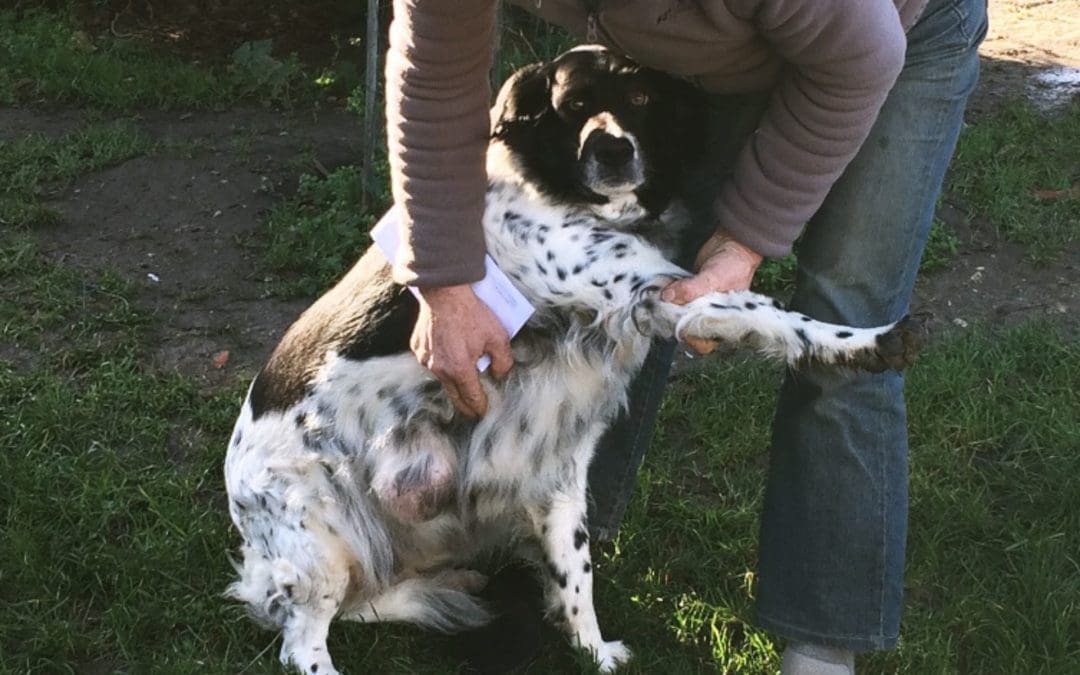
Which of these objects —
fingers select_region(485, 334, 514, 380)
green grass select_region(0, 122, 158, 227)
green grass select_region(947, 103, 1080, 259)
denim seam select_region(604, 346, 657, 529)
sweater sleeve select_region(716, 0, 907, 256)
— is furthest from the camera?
green grass select_region(0, 122, 158, 227)

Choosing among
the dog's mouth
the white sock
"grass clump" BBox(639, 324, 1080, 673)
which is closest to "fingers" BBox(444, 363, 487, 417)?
the dog's mouth

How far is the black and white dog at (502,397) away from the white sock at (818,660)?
443mm

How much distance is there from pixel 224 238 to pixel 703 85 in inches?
117

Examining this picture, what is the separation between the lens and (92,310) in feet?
13.9

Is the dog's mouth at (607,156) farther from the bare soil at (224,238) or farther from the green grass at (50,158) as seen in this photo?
the green grass at (50,158)

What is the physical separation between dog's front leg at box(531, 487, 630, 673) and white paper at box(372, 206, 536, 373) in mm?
539

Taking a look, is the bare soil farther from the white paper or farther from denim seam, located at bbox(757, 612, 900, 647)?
denim seam, located at bbox(757, 612, 900, 647)

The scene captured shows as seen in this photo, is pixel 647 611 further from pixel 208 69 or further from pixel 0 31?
pixel 0 31

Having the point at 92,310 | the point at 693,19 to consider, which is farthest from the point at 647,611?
the point at 92,310

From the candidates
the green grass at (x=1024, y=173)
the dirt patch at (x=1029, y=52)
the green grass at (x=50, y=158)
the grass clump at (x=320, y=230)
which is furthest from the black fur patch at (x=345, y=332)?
the dirt patch at (x=1029, y=52)

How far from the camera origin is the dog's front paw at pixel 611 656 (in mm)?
2730

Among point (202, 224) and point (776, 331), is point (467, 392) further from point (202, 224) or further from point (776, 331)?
point (202, 224)

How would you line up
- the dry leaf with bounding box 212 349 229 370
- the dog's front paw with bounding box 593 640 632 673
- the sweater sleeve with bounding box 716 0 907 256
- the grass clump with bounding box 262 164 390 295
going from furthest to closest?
the grass clump with bounding box 262 164 390 295 < the dry leaf with bounding box 212 349 229 370 < the dog's front paw with bounding box 593 640 632 673 < the sweater sleeve with bounding box 716 0 907 256

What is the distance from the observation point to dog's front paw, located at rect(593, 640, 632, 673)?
8.96 ft
